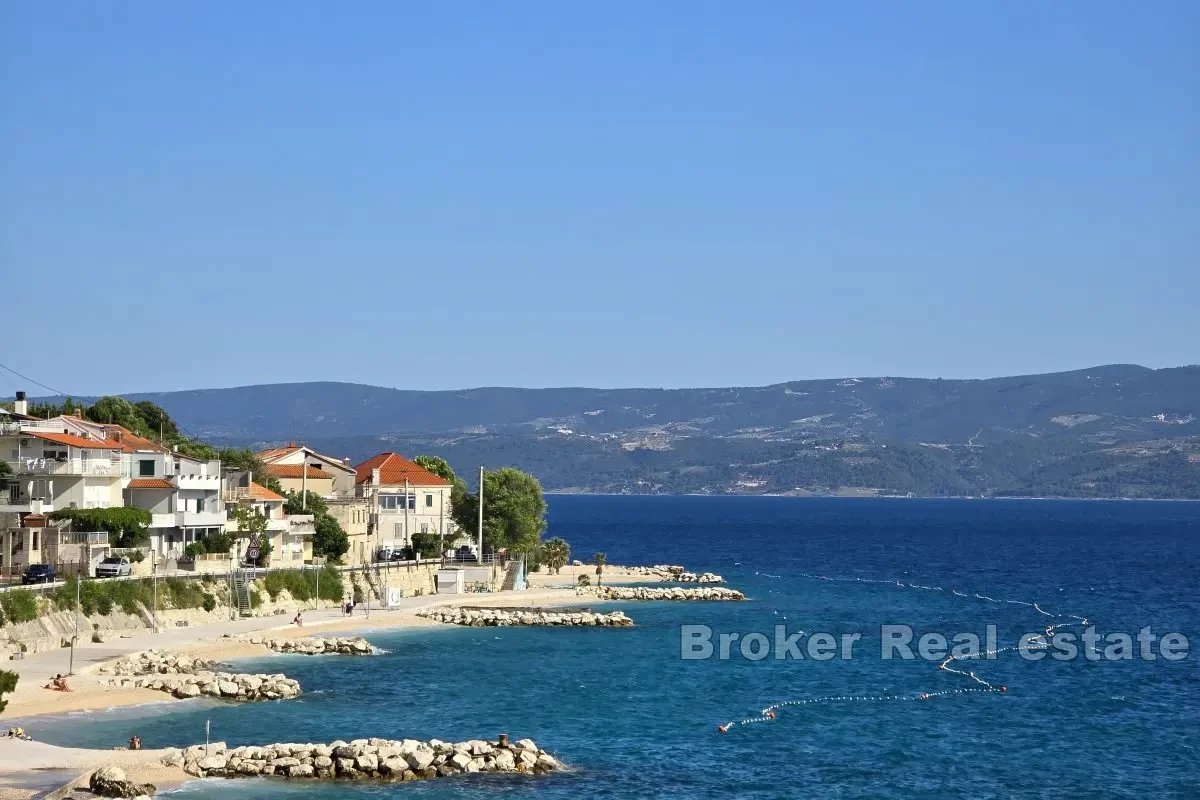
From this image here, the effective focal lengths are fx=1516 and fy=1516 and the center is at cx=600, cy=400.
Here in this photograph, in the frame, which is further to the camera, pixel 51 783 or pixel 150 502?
pixel 150 502

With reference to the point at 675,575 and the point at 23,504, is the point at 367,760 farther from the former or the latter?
the point at 675,575

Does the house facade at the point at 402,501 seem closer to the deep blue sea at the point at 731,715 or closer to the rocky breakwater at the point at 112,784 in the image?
the deep blue sea at the point at 731,715

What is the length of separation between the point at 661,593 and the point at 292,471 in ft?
86.7

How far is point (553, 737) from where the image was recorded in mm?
48906

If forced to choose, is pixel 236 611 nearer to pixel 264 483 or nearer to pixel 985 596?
pixel 264 483

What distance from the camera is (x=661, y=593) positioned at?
101 m

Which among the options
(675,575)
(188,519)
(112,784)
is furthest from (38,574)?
(675,575)

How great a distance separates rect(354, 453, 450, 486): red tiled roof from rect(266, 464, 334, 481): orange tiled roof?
2690mm

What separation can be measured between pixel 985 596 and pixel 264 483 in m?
50.8

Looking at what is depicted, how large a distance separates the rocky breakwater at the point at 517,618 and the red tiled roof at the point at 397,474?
2207cm

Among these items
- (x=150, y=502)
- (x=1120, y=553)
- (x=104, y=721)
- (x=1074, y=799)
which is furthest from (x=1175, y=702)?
(x=1120, y=553)

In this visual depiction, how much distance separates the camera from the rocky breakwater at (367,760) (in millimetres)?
41156

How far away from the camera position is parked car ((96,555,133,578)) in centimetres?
6775

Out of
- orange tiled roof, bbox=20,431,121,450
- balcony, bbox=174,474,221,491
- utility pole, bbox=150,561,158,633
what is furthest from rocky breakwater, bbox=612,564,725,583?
utility pole, bbox=150,561,158,633
